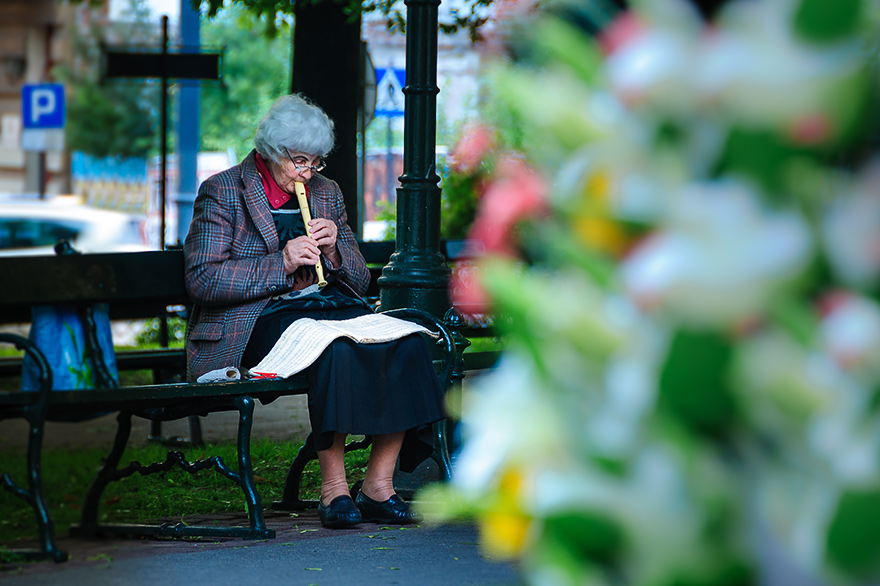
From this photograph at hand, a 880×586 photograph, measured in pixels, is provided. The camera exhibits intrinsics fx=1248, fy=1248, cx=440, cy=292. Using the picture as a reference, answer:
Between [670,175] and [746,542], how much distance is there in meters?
0.28

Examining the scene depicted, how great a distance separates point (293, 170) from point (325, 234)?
0.28 metres

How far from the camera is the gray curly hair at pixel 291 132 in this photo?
189 inches

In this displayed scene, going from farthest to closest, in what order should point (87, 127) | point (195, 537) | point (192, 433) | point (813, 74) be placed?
point (87, 127)
point (192, 433)
point (195, 537)
point (813, 74)

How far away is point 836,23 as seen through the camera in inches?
34.6

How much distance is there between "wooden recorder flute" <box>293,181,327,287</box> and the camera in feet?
15.7

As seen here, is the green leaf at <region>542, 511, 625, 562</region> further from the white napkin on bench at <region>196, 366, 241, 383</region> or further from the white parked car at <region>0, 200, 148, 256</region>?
the white parked car at <region>0, 200, 148, 256</region>

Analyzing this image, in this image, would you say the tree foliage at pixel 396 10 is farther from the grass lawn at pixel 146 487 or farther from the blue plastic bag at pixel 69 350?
the blue plastic bag at pixel 69 350

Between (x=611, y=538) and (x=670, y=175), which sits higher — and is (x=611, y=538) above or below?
below

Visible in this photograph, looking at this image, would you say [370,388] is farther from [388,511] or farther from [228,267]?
[228,267]

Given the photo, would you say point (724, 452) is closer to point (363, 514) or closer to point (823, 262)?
point (823, 262)

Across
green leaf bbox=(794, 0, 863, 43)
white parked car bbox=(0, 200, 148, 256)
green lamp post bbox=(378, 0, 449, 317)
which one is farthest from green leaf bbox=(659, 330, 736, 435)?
white parked car bbox=(0, 200, 148, 256)

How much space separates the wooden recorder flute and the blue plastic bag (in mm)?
912

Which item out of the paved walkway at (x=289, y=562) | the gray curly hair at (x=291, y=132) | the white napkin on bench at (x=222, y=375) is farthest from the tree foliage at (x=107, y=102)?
the paved walkway at (x=289, y=562)

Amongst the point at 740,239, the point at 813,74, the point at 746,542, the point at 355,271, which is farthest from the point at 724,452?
the point at 355,271
